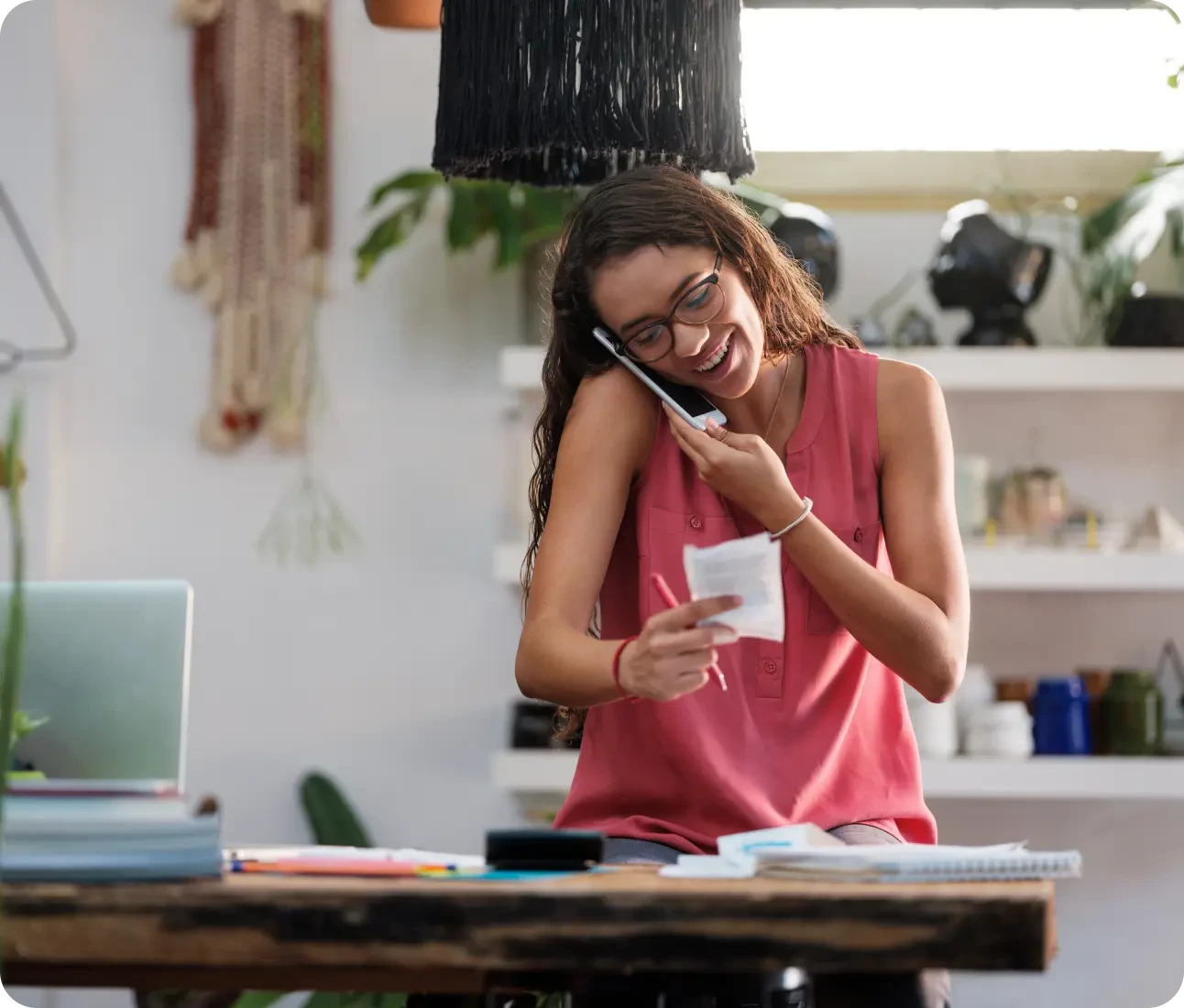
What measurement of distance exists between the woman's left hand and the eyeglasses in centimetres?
11

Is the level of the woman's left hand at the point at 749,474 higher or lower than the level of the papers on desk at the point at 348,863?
higher

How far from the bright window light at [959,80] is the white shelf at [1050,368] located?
56 centimetres

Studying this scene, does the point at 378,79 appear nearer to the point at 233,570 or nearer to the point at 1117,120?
the point at 233,570

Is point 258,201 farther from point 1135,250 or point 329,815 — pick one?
point 1135,250

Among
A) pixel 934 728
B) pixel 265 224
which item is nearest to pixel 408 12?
pixel 265 224

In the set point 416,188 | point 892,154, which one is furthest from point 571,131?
point 892,154

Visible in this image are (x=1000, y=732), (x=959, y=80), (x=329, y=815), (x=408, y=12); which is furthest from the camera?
(x=959, y=80)

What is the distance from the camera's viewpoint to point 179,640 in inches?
55.1

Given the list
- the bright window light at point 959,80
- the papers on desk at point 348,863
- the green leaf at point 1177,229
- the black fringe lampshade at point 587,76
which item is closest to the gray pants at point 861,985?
the papers on desk at point 348,863

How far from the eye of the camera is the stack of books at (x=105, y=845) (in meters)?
1.08

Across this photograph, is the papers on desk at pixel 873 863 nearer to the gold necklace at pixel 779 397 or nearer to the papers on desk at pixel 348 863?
the papers on desk at pixel 348 863

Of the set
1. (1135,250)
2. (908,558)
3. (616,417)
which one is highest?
(1135,250)

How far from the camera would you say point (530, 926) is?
101 centimetres

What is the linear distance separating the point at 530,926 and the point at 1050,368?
2188mm
